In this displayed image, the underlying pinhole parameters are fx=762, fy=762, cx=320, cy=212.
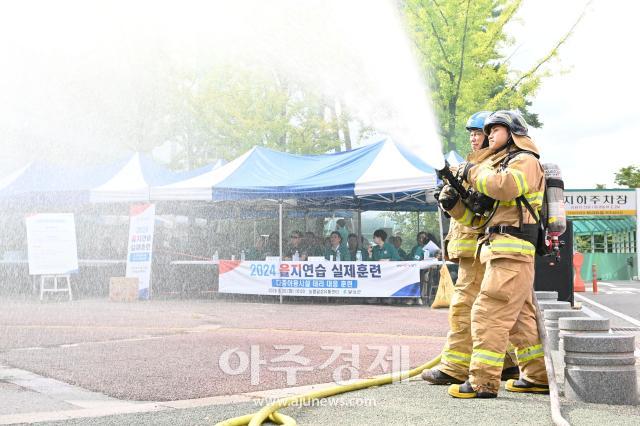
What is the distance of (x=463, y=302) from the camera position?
574cm

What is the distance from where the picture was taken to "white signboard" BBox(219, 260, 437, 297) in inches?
595

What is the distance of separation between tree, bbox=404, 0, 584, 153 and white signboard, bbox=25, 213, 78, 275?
1089cm

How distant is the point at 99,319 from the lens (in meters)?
12.1

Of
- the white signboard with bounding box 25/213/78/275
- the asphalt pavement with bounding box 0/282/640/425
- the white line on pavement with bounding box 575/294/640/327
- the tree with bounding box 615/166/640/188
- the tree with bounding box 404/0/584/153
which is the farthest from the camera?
the tree with bounding box 615/166/640/188

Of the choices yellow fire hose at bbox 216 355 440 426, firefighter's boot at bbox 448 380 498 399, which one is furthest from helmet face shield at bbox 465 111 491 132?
yellow fire hose at bbox 216 355 440 426

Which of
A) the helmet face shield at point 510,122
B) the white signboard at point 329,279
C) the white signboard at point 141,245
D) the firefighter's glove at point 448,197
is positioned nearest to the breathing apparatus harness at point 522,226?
the helmet face shield at point 510,122

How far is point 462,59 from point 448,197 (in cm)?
1735

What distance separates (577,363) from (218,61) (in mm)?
22227

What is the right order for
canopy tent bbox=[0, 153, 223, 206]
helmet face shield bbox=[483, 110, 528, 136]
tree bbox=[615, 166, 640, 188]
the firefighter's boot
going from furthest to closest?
tree bbox=[615, 166, 640, 188] < canopy tent bbox=[0, 153, 223, 206] < helmet face shield bbox=[483, 110, 528, 136] < the firefighter's boot

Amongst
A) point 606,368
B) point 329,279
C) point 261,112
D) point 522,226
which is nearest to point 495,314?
point 522,226

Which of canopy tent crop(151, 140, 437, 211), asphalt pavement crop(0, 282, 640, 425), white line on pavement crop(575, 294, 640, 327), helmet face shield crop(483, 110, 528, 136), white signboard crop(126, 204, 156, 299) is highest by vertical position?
canopy tent crop(151, 140, 437, 211)

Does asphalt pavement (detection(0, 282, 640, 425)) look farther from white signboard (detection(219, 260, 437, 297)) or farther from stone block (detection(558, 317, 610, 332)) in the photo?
white signboard (detection(219, 260, 437, 297))

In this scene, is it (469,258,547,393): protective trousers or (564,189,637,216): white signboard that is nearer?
(469,258,547,393): protective trousers

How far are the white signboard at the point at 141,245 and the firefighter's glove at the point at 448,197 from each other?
12.4 metres
